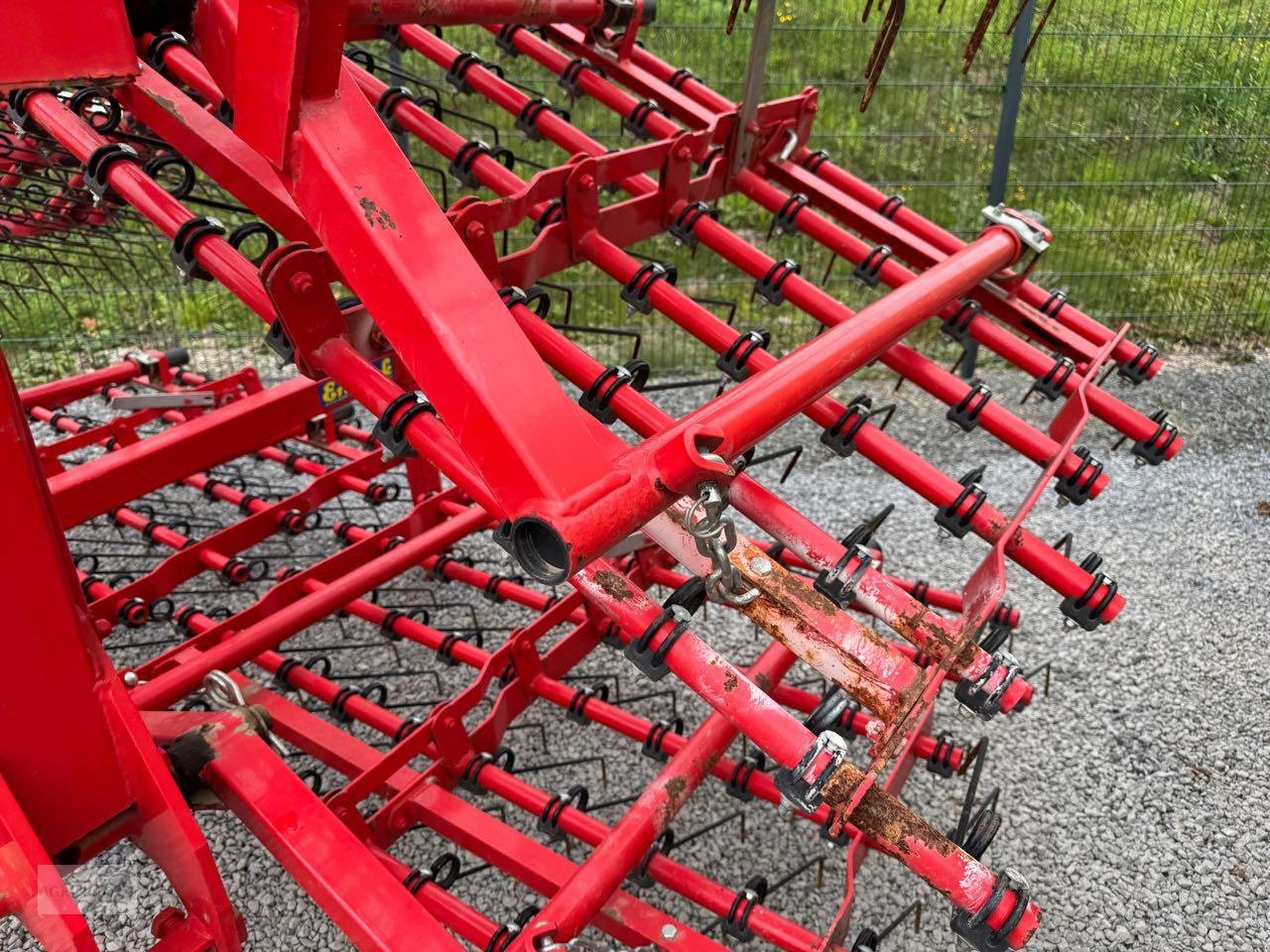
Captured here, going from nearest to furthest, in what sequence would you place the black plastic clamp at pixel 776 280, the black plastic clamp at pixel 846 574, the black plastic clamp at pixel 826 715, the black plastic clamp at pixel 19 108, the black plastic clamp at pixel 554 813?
1. the black plastic clamp at pixel 826 715
2. the black plastic clamp at pixel 846 574
3. the black plastic clamp at pixel 19 108
4. the black plastic clamp at pixel 554 813
5. the black plastic clamp at pixel 776 280

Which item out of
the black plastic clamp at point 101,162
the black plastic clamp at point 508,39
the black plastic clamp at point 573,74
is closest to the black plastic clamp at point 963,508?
the black plastic clamp at point 573,74

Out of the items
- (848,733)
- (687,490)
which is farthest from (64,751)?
(848,733)

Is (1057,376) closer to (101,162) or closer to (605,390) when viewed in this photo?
(605,390)

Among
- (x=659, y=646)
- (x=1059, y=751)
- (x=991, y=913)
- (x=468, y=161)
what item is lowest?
(x=1059, y=751)

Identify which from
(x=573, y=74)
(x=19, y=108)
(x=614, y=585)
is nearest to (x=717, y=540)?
(x=614, y=585)

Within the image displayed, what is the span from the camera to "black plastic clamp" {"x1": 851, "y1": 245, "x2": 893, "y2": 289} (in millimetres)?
2748

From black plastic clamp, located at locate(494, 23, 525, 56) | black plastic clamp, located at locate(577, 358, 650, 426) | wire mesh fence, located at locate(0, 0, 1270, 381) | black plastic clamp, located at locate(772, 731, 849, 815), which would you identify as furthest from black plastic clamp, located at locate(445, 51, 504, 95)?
wire mesh fence, located at locate(0, 0, 1270, 381)

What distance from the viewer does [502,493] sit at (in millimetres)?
1395

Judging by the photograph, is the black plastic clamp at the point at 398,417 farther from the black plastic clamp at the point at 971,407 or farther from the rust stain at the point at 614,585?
the black plastic clamp at the point at 971,407

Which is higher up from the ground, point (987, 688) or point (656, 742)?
point (987, 688)

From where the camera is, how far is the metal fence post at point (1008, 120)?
17.8ft

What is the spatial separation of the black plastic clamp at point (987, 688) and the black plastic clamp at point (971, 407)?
34.0 inches

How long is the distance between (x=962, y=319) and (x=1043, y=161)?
15.0 feet

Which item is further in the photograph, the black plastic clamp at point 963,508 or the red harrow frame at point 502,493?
the black plastic clamp at point 963,508
